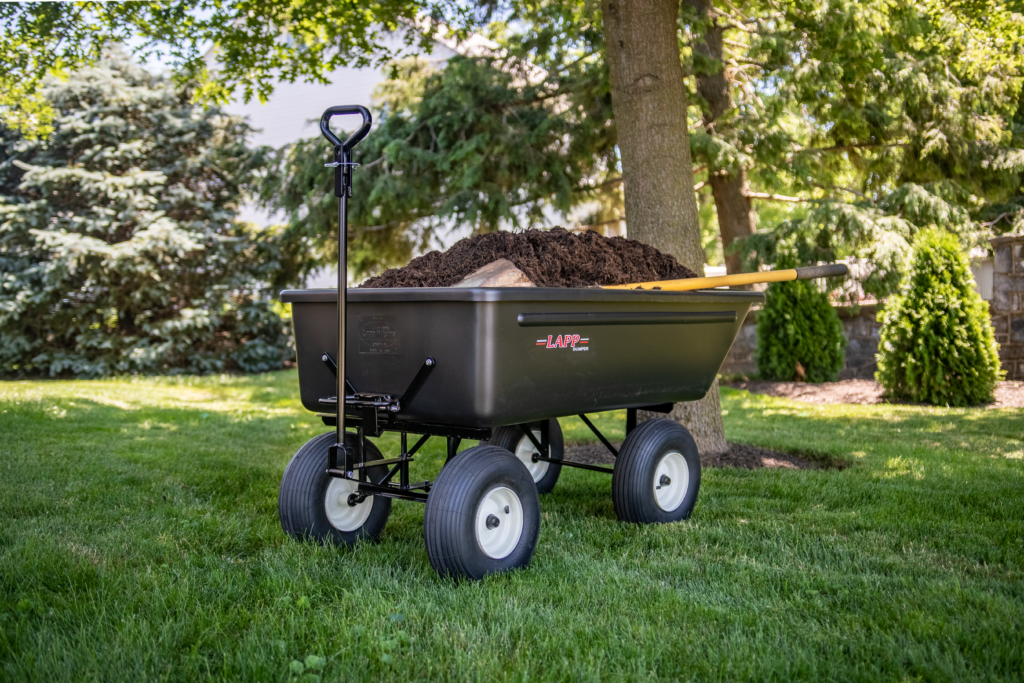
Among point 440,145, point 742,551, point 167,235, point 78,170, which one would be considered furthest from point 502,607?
point 78,170

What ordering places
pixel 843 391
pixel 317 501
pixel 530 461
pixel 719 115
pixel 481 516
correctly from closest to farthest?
1. pixel 481 516
2. pixel 317 501
3. pixel 530 461
4. pixel 843 391
5. pixel 719 115

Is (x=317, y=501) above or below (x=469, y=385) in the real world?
below

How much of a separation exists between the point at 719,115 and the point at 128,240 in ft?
26.4

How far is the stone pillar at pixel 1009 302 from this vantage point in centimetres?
785

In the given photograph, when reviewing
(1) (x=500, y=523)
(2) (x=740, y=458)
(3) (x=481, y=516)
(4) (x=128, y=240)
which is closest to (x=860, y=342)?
(2) (x=740, y=458)

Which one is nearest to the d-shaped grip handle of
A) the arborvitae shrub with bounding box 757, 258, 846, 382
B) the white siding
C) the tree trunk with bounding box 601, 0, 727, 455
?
the tree trunk with bounding box 601, 0, 727, 455

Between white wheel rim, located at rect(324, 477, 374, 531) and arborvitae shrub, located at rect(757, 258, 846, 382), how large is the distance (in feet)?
22.0

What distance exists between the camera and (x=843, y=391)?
8.34m

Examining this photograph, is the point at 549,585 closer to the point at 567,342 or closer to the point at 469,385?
the point at 469,385

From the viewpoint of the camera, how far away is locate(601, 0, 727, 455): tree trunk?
507cm

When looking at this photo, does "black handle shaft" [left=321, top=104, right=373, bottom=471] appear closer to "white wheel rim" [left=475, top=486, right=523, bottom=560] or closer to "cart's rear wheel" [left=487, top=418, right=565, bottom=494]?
"white wheel rim" [left=475, top=486, right=523, bottom=560]

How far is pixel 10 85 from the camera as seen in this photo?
23.8ft

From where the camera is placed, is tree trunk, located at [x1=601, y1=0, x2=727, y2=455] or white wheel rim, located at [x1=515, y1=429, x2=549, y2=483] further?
tree trunk, located at [x1=601, y1=0, x2=727, y2=455]

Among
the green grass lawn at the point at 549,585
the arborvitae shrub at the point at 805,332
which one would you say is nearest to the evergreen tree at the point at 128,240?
the green grass lawn at the point at 549,585
